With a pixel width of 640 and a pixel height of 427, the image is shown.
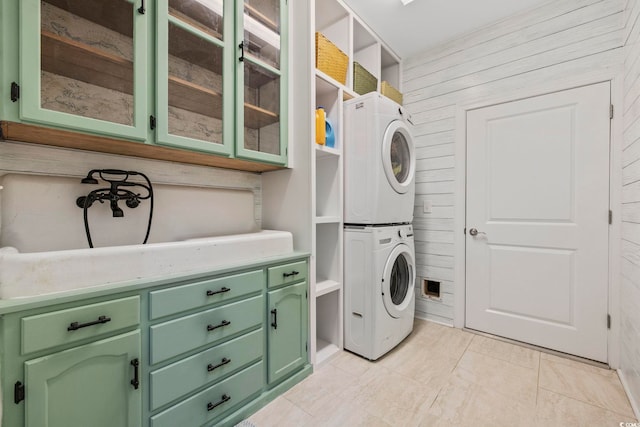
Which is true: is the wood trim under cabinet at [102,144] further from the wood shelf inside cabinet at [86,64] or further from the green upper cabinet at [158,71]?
the wood shelf inside cabinet at [86,64]

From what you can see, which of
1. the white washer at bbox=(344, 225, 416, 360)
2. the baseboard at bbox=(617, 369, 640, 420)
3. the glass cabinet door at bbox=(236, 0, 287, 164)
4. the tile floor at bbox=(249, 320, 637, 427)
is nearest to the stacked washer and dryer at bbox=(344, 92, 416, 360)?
the white washer at bbox=(344, 225, 416, 360)

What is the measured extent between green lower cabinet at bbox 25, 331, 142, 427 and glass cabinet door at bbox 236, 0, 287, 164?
1.04 m

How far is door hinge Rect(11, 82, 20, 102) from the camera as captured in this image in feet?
2.97

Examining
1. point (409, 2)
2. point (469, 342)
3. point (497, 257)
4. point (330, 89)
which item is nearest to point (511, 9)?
point (409, 2)

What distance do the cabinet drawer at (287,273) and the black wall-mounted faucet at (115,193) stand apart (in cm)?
71

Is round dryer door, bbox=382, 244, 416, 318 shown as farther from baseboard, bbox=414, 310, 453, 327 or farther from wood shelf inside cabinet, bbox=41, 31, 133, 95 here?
wood shelf inside cabinet, bbox=41, 31, 133, 95

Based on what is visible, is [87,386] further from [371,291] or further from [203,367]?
[371,291]

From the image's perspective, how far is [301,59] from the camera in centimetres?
175

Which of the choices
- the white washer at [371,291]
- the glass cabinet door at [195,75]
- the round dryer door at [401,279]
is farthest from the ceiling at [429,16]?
the round dryer door at [401,279]

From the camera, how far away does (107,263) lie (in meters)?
1.02

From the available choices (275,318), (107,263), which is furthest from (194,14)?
(275,318)

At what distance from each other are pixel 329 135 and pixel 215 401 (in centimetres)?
170

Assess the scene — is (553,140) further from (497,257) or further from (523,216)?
(497,257)

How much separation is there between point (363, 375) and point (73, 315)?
154cm
